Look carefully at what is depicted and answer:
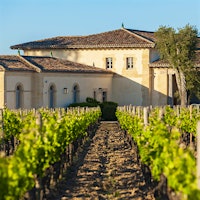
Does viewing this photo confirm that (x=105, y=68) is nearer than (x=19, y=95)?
No

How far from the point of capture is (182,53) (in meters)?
46.9

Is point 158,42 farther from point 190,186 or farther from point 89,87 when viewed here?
point 190,186

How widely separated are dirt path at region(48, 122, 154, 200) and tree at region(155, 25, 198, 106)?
890 inches

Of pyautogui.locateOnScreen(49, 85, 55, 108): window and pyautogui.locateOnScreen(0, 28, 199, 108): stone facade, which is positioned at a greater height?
pyautogui.locateOnScreen(0, 28, 199, 108): stone facade

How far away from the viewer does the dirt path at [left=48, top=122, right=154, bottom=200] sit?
14219mm

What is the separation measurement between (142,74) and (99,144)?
79.3ft

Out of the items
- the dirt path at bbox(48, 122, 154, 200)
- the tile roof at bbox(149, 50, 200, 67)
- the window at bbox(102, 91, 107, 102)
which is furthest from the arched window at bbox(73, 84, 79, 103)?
the dirt path at bbox(48, 122, 154, 200)

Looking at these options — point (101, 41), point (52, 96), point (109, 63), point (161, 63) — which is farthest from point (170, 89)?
point (52, 96)

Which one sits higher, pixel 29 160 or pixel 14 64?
pixel 14 64

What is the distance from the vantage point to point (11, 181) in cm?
900

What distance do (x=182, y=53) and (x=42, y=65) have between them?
29.8 feet

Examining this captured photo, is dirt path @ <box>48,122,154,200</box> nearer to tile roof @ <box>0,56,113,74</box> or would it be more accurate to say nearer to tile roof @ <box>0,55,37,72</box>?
tile roof @ <box>0,55,37,72</box>

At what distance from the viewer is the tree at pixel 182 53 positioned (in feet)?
154

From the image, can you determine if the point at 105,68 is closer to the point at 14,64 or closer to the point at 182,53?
the point at 182,53
